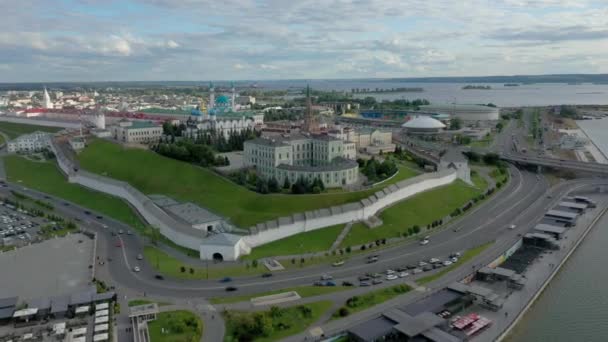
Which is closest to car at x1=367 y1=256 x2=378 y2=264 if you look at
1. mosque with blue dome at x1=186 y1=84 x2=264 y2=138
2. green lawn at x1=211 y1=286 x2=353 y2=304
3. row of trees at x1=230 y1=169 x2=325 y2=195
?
green lawn at x1=211 y1=286 x2=353 y2=304

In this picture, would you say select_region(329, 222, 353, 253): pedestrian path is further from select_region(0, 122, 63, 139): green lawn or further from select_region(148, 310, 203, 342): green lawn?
select_region(0, 122, 63, 139): green lawn

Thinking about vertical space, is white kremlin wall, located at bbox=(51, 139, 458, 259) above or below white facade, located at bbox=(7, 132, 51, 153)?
below

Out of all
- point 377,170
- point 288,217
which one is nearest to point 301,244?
point 288,217

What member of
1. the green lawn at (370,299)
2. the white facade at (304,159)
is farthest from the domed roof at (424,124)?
the green lawn at (370,299)

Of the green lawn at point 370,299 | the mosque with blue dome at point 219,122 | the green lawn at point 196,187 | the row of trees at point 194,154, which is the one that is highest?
the mosque with blue dome at point 219,122

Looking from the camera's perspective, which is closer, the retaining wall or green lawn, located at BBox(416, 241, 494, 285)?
green lawn, located at BBox(416, 241, 494, 285)

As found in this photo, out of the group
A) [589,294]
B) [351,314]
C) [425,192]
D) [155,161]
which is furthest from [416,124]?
[351,314]

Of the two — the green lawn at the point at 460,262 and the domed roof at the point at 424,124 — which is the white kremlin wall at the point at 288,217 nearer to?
the green lawn at the point at 460,262

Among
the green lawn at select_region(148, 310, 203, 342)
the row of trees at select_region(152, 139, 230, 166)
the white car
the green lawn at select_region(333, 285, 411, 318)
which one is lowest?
the green lawn at select_region(148, 310, 203, 342)
